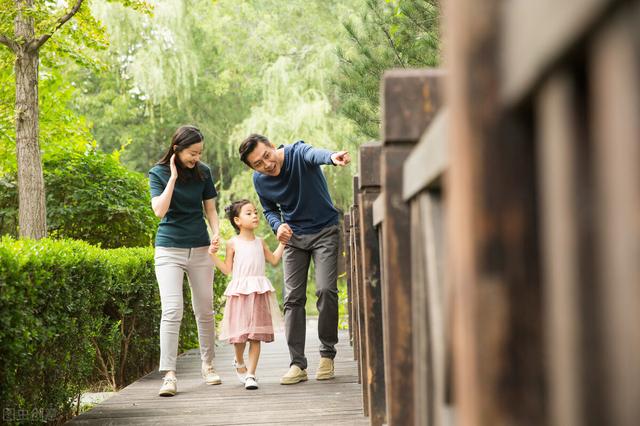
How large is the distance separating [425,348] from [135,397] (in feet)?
12.5

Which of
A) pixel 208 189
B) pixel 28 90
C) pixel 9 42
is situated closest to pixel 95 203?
pixel 28 90

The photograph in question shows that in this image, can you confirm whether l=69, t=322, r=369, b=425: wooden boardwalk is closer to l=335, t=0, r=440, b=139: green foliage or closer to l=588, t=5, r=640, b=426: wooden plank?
l=588, t=5, r=640, b=426: wooden plank

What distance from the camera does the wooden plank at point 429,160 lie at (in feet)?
4.47

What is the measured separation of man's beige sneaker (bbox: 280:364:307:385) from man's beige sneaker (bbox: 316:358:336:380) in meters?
0.11

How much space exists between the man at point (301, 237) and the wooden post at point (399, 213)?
326 centimetres

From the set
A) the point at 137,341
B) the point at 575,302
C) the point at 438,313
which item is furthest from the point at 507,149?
the point at 137,341

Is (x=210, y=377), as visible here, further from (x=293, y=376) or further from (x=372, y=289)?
(x=372, y=289)

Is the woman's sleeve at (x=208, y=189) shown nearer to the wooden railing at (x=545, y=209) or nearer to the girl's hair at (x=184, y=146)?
the girl's hair at (x=184, y=146)

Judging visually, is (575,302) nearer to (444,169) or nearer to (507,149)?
(507,149)

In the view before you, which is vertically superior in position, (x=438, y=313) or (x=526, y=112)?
(x=526, y=112)

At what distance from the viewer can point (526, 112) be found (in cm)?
85

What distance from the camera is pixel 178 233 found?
5.45 metres

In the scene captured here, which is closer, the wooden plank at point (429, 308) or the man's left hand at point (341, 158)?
the wooden plank at point (429, 308)

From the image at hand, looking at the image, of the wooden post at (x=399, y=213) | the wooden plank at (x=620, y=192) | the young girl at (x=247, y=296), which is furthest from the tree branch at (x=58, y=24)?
the wooden plank at (x=620, y=192)
